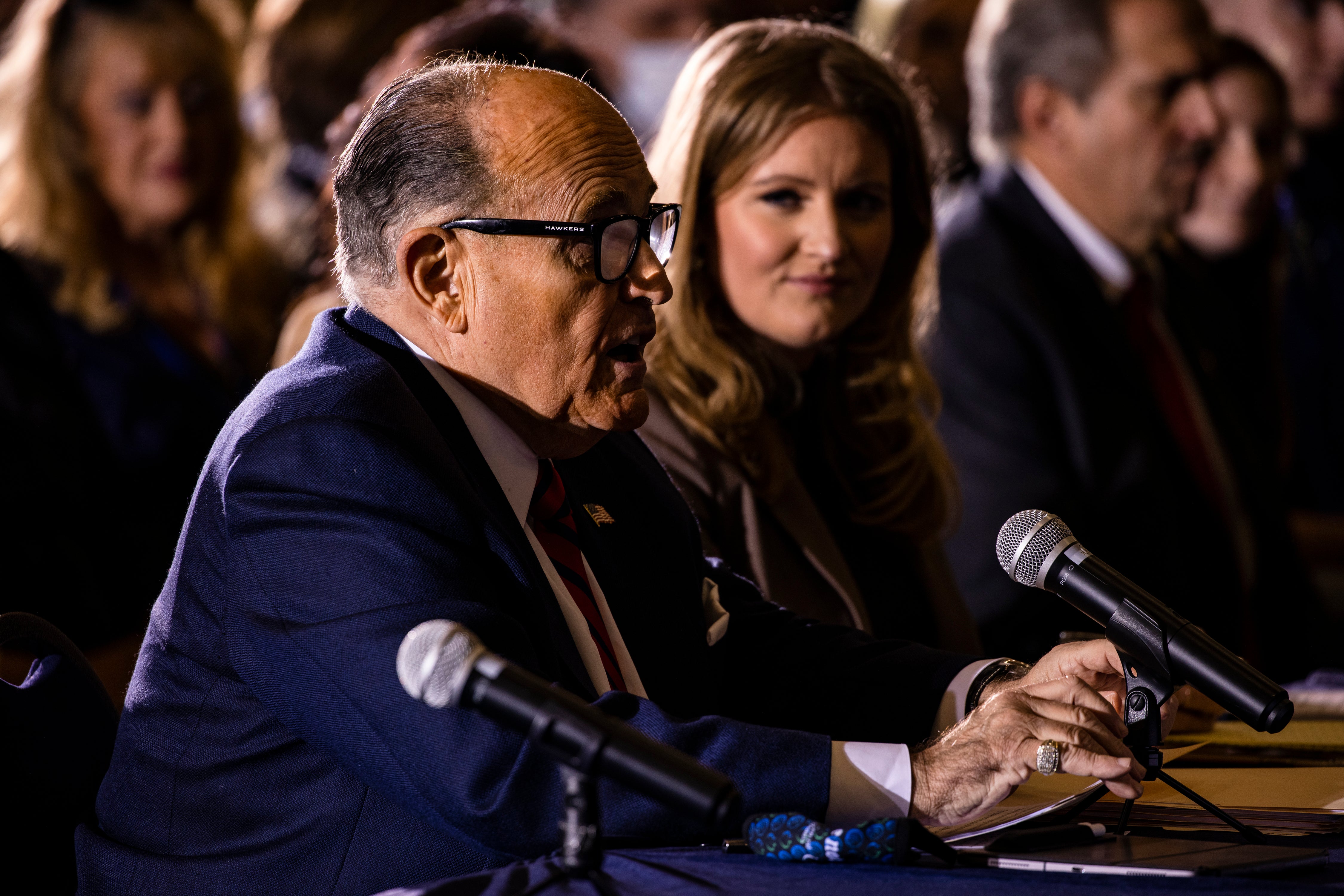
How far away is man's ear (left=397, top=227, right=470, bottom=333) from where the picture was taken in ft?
5.93

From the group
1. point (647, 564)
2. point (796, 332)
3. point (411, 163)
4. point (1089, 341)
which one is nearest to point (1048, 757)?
point (647, 564)

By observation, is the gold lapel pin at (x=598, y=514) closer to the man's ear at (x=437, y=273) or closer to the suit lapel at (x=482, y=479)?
the suit lapel at (x=482, y=479)

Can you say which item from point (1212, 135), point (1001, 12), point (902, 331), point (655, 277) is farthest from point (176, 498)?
point (1212, 135)

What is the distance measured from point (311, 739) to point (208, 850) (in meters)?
0.22

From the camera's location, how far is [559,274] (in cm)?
183

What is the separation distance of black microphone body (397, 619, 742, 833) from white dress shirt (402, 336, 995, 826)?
17.9 inches

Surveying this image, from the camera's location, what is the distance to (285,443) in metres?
1.59

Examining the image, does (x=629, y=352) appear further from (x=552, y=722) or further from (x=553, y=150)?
(x=552, y=722)

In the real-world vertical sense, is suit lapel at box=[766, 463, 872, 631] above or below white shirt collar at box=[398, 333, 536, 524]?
below

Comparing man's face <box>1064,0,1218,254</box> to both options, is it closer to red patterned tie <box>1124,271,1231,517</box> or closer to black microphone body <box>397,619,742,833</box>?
red patterned tie <box>1124,271,1231,517</box>

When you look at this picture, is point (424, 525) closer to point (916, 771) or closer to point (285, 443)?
point (285, 443)

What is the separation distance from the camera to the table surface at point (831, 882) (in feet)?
4.42

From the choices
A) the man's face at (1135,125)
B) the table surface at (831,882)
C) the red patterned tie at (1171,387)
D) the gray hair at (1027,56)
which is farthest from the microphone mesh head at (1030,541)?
the gray hair at (1027,56)

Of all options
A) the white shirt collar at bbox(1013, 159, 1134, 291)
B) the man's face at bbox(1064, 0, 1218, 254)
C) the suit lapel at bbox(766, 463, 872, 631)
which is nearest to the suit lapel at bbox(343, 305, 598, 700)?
the suit lapel at bbox(766, 463, 872, 631)
